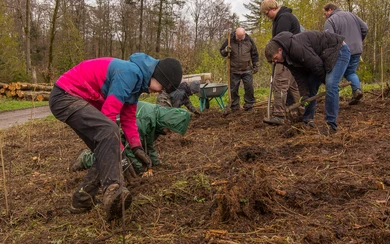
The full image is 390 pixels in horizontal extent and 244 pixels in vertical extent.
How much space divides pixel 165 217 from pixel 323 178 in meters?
1.46

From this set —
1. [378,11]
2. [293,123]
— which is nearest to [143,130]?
[293,123]

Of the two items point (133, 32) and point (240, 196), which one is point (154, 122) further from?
point (133, 32)

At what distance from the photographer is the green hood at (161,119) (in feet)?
14.0

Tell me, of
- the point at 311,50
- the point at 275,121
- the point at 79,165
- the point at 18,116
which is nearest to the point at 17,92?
the point at 18,116

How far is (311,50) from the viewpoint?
15.5 ft

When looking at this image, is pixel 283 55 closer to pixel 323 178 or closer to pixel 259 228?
pixel 323 178

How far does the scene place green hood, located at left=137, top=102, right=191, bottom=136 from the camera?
4266 millimetres

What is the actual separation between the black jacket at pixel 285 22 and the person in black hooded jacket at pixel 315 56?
146 cm

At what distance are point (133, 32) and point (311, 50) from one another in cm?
2817

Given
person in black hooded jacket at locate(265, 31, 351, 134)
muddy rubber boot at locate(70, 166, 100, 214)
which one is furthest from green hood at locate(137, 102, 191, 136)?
person in black hooded jacket at locate(265, 31, 351, 134)

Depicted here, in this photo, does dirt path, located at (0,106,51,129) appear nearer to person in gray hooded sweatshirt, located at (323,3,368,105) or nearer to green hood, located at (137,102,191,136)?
green hood, located at (137,102,191,136)

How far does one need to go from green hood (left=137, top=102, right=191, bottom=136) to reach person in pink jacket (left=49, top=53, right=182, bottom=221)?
3.46 feet

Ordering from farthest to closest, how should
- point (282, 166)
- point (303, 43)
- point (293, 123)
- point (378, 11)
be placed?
1. point (378, 11)
2. point (293, 123)
3. point (303, 43)
4. point (282, 166)

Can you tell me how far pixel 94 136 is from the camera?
9.68ft
